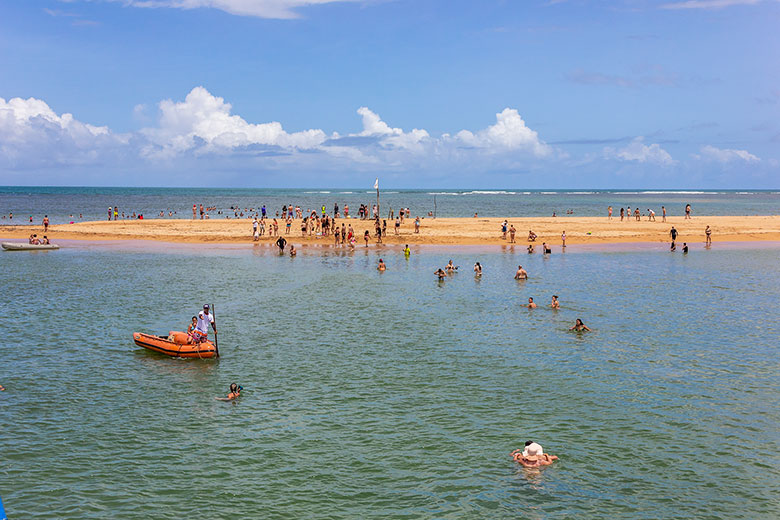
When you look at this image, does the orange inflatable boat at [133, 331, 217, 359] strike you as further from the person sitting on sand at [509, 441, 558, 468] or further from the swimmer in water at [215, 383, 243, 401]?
the person sitting on sand at [509, 441, 558, 468]

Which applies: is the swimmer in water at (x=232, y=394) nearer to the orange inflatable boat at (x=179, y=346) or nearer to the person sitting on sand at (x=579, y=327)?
the orange inflatable boat at (x=179, y=346)

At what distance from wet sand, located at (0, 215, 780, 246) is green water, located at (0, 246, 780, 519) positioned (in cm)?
3023

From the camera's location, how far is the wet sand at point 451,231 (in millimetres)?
72438

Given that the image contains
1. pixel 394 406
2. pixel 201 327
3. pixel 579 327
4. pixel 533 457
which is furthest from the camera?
pixel 579 327

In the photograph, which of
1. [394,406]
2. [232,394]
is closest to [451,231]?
[394,406]

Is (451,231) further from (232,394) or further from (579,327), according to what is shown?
(232,394)

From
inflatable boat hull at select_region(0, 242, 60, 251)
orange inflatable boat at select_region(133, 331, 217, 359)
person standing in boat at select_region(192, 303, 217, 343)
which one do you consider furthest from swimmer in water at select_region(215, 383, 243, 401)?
inflatable boat hull at select_region(0, 242, 60, 251)

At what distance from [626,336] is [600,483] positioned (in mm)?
15632

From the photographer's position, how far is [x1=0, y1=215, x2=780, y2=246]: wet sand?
72.4 meters

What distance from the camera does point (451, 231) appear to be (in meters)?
79.2

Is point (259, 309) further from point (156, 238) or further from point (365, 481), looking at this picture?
point (156, 238)

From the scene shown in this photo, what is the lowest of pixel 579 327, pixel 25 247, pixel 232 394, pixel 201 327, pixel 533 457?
pixel 533 457

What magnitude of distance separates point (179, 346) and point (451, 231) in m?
54.7

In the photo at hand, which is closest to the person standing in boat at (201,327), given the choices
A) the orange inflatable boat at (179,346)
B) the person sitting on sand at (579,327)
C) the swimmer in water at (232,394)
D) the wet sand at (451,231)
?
the orange inflatable boat at (179,346)
